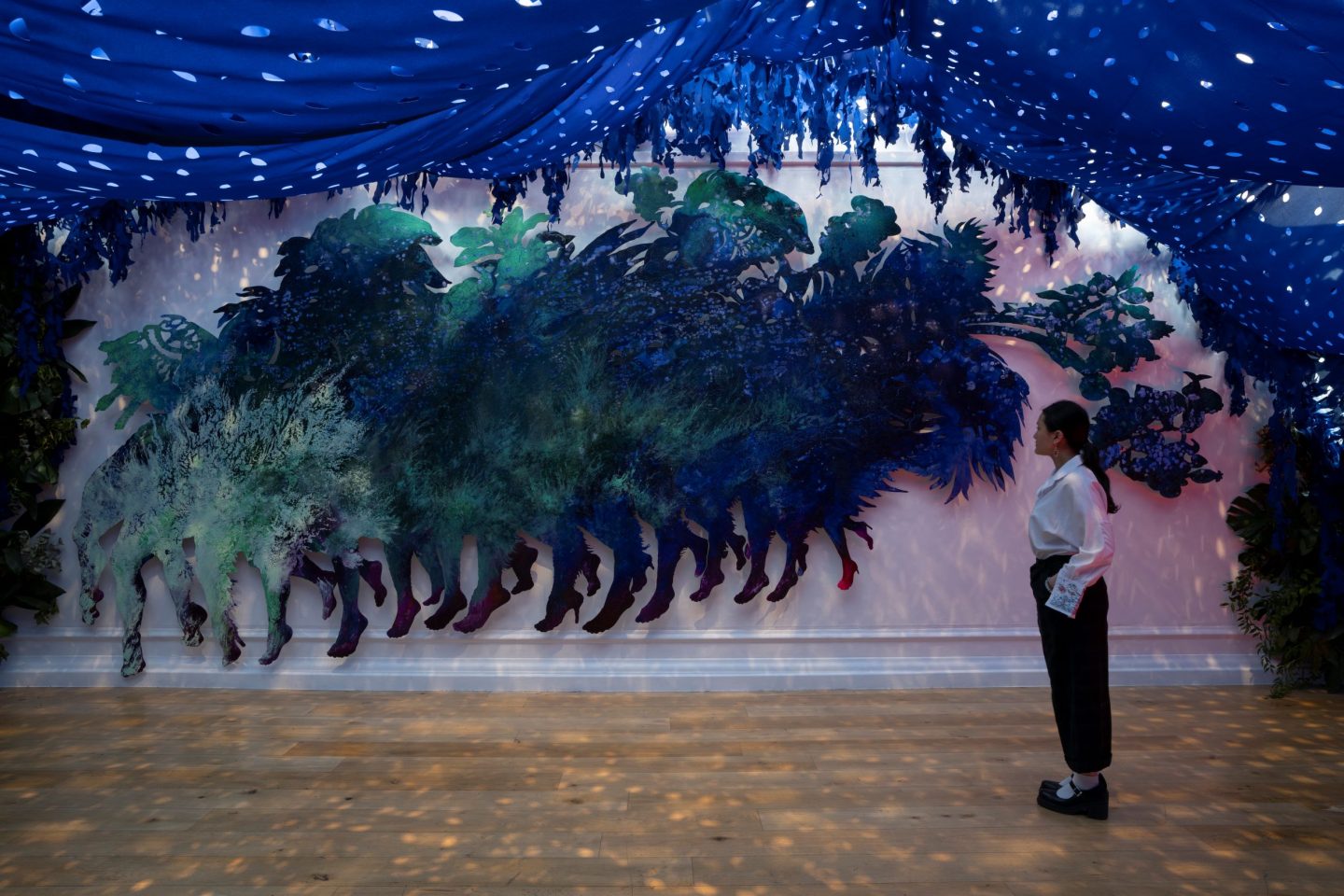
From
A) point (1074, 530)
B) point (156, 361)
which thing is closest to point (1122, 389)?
point (1074, 530)

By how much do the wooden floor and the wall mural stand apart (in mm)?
526

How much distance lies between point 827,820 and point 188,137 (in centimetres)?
233

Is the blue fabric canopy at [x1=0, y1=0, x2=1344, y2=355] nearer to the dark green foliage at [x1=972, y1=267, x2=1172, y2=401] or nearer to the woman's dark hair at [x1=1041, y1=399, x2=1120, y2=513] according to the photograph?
Answer: the woman's dark hair at [x1=1041, y1=399, x2=1120, y2=513]

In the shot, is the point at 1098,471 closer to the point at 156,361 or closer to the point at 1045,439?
the point at 1045,439

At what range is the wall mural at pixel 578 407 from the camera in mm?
4191

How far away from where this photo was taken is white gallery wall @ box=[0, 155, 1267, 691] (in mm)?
4223

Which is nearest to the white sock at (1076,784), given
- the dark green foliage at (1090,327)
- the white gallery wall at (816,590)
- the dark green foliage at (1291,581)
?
the white gallery wall at (816,590)

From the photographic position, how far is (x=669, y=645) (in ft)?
13.9

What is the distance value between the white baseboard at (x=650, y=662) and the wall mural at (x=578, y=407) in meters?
0.13

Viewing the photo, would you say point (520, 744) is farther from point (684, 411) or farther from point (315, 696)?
point (684, 411)

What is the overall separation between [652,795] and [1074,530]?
1.41 meters

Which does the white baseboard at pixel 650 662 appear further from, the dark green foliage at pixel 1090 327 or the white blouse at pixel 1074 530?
the white blouse at pixel 1074 530

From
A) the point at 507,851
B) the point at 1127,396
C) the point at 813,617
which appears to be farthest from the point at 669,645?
the point at 1127,396

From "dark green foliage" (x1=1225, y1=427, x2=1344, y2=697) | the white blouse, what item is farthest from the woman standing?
"dark green foliage" (x1=1225, y1=427, x2=1344, y2=697)
